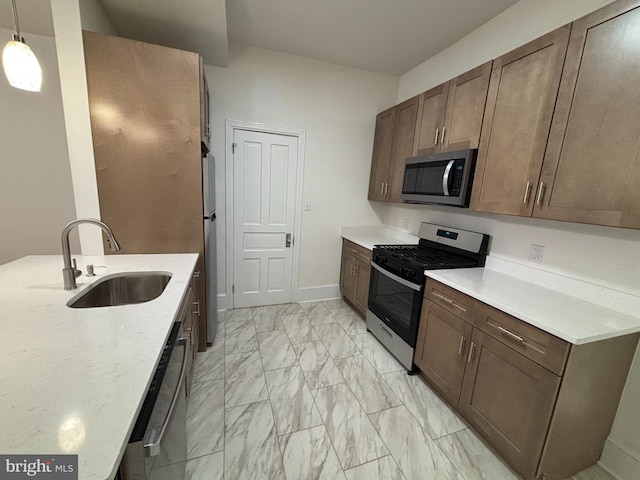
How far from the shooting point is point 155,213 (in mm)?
1959

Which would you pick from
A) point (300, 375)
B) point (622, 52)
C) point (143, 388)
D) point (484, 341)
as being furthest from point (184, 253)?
point (622, 52)

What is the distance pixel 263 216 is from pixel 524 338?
258cm

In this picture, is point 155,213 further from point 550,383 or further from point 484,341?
point 550,383

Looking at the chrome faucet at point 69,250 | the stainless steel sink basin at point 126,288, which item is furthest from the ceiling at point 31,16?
the stainless steel sink basin at point 126,288

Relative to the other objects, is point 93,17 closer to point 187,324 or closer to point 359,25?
point 359,25

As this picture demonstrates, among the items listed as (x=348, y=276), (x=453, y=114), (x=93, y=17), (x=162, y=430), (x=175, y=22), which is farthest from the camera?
(x=348, y=276)

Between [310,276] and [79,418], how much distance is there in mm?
2857

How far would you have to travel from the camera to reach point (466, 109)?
2.03m

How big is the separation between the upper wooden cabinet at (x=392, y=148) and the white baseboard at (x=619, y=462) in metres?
2.20

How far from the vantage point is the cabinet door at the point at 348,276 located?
3.14 metres

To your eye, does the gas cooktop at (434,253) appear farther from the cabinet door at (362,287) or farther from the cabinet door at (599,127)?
the cabinet door at (599,127)

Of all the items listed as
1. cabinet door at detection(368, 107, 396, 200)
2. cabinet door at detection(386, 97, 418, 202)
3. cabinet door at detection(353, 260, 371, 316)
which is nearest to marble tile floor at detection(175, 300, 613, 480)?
cabinet door at detection(353, 260, 371, 316)

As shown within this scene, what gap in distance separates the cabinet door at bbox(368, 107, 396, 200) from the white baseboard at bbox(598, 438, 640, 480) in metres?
2.47

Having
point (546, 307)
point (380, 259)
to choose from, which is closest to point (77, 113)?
point (380, 259)
